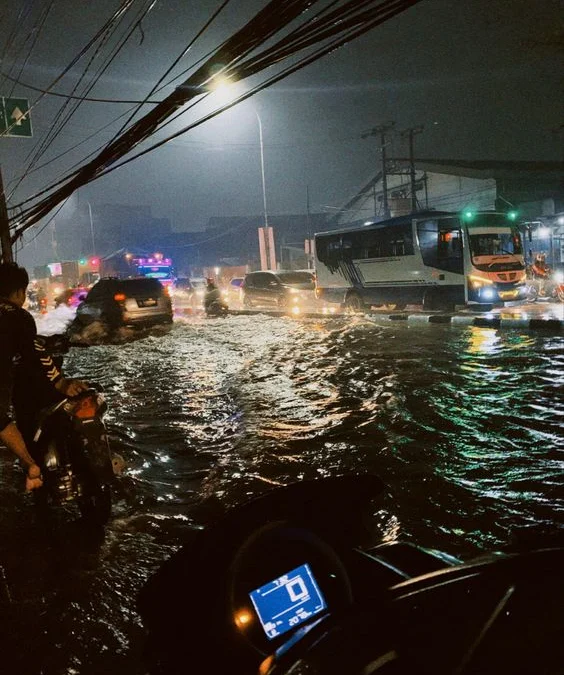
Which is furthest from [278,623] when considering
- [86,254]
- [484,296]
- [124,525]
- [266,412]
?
[86,254]

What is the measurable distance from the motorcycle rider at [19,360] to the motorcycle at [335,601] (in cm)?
149

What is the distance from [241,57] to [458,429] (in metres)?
4.83

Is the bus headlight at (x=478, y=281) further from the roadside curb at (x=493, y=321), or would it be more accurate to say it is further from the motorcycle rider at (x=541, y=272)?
the motorcycle rider at (x=541, y=272)

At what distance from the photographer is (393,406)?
696 centimetres

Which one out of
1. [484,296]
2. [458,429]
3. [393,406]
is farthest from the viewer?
[484,296]

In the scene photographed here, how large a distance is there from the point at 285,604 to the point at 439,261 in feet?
57.4

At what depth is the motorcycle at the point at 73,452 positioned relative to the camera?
375 cm

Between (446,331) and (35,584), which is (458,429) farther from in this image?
(446,331)

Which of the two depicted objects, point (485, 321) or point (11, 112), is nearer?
point (11, 112)

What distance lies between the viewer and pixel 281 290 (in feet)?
74.2

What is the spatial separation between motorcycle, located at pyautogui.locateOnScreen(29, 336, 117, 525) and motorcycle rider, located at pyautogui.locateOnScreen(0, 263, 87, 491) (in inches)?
4.8

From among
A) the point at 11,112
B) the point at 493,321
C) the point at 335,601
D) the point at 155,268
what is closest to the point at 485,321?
the point at 493,321

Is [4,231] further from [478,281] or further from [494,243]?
[494,243]

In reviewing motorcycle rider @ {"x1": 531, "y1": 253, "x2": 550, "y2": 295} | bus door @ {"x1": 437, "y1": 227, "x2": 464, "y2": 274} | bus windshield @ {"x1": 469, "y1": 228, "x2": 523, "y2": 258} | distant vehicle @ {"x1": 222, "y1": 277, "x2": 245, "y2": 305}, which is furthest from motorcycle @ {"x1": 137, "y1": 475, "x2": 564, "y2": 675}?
distant vehicle @ {"x1": 222, "y1": 277, "x2": 245, "y2": 305}
